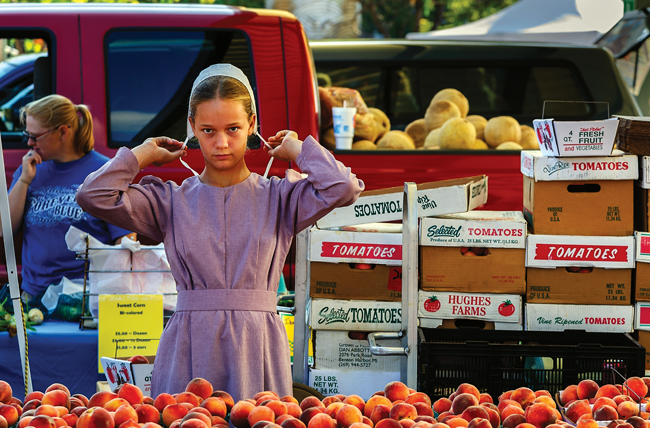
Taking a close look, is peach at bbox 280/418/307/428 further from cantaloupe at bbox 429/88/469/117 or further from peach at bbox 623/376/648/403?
cantaloupe at bbox 429/88/469/117

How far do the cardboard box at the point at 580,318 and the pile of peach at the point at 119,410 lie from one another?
1.85 metres

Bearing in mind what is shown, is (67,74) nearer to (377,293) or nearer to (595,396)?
(377,293)

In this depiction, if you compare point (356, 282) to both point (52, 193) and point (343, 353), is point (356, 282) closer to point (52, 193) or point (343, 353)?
point (343, 353)

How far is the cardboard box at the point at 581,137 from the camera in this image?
3.08 metres

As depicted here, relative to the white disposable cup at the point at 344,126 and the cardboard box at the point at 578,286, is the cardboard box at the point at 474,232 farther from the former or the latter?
the white disposable cup at the point at 344,126

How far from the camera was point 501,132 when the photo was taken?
466 centimetres

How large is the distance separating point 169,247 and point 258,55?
2020 mm

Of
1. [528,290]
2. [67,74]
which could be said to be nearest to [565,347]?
[528,290]

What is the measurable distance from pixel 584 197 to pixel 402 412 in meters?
1.95

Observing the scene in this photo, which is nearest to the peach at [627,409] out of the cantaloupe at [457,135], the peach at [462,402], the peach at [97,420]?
the peach at [462,402]

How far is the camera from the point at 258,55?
3.95 metres

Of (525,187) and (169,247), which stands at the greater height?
(525,187)

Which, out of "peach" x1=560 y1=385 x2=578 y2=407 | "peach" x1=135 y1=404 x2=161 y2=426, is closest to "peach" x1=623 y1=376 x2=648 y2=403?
"peach" x1=560 y1=385 x2=578 y2=407

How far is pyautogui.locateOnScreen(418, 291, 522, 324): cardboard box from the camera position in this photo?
3186 millimetres
